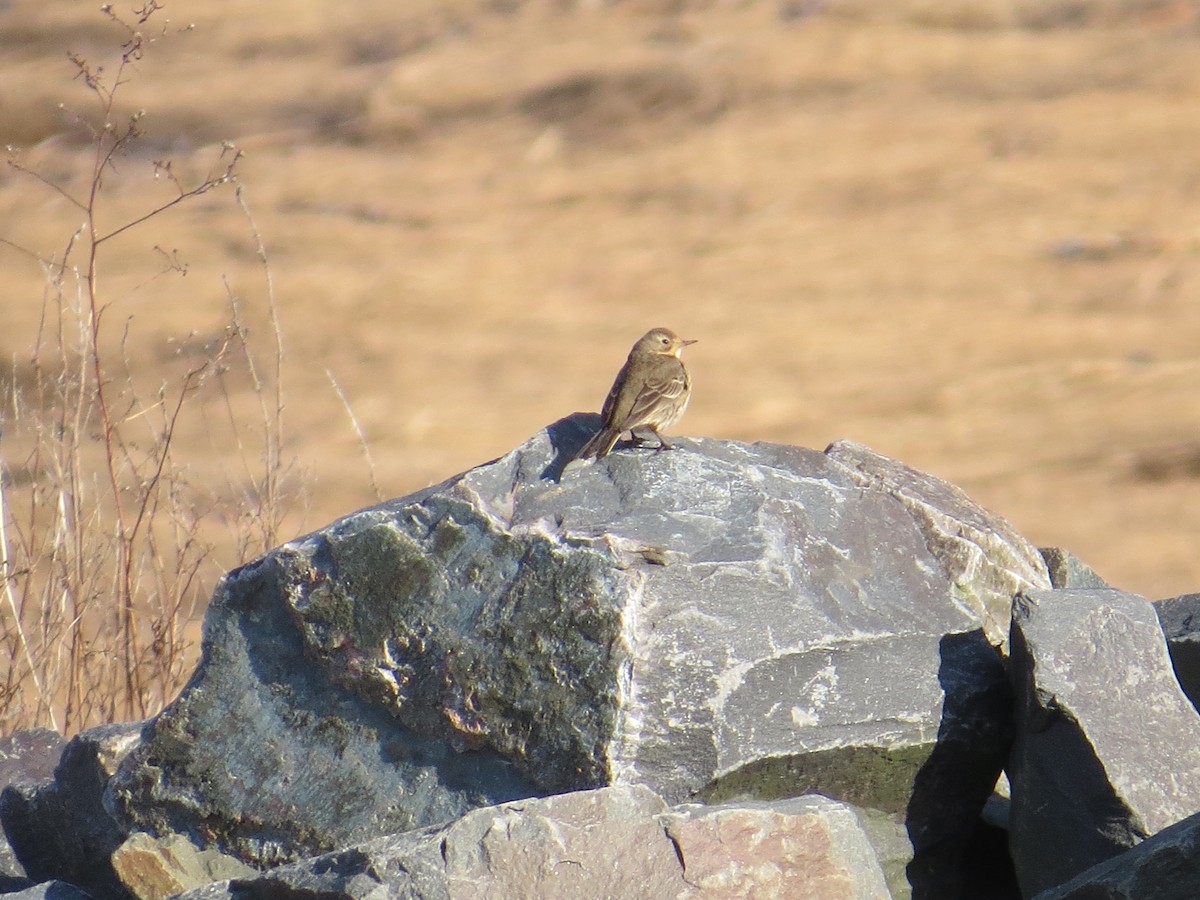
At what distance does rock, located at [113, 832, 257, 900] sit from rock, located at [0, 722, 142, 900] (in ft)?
0.55

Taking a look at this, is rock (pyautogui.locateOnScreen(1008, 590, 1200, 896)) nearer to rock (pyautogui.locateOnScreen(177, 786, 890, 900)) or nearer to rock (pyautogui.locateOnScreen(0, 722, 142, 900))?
rock (pyautogui.locateOnScreen(177, 786, 890, 900))

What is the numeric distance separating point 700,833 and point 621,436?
1.71 meters

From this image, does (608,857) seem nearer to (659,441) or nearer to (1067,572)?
(659,441)

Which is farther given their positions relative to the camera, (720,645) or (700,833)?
(720,645)

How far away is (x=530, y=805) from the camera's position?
308cm

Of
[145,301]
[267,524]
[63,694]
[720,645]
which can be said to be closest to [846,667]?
[720,645]

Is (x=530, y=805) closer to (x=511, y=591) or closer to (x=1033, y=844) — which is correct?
(x=511, y=591)

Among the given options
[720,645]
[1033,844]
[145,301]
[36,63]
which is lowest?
[1033,844]

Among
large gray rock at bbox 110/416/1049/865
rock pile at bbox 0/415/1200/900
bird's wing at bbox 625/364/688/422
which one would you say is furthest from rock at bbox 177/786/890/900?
bird's wing at bbox 625/364/688/422

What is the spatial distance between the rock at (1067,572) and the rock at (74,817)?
2620 millimetres

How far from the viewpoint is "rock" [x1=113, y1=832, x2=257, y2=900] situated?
12.2 ft

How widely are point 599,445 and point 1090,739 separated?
4.99 ft

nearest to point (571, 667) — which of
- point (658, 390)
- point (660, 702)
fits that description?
point (660, 702)

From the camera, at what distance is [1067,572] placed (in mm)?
4809
